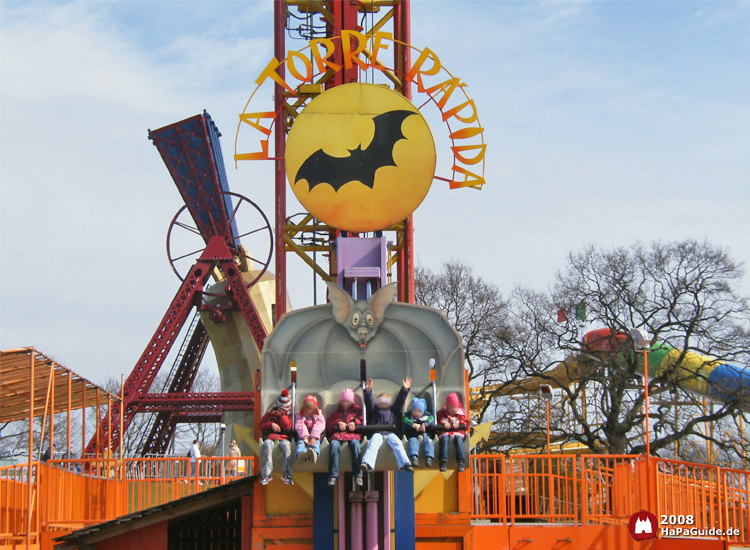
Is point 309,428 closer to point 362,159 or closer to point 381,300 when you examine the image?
point 381,300

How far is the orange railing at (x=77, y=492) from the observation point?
13.6 metres

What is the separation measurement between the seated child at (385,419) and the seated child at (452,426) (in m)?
0.44

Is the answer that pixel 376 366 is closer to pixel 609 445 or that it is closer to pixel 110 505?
pixel 110 505

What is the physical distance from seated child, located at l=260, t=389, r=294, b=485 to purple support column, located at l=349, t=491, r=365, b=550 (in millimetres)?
1139

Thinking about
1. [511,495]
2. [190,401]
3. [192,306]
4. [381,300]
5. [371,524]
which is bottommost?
[371,524]

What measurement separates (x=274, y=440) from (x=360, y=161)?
4464mm

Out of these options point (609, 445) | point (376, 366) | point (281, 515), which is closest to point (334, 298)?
point (376, 366)

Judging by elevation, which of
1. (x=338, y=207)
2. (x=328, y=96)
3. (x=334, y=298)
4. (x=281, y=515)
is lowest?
(x=281, y=515)

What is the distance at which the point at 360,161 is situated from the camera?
46.0 feet

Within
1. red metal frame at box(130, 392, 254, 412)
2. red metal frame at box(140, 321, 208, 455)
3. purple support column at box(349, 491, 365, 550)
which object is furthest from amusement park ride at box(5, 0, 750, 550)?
red metal frame at box(140, 321, 208, 455)

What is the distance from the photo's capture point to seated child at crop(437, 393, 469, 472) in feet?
38.1

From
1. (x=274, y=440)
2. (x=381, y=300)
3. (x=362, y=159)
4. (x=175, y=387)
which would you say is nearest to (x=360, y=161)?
(x=362, y=159)

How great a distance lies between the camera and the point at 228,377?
3909cm

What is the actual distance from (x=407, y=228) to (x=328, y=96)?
6439mm
